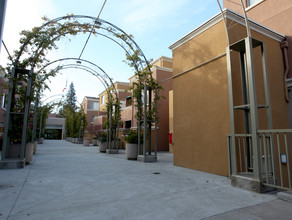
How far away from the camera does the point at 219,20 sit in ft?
19.9

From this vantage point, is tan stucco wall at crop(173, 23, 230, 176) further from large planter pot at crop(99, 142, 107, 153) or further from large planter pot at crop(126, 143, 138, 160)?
large planter pot at crop(99, 142, 107, 153)

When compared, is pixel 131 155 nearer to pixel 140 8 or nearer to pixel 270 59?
pixel 140 8

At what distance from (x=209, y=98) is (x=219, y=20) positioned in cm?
246

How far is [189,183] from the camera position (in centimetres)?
455

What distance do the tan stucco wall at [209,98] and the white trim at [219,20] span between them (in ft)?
0.48

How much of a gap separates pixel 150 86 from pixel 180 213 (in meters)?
6.79

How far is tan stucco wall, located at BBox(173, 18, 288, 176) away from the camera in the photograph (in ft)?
18.6

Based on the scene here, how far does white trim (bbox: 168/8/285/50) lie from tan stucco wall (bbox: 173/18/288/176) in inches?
5.7

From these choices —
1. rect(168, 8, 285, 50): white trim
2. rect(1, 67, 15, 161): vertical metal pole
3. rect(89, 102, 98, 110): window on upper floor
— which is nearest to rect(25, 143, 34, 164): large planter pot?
rect(1, 67, 15, 161): vertical metal pole

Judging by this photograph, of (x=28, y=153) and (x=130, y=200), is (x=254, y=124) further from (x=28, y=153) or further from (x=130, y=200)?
(x=28, y=153)

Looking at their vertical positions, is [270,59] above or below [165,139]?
above

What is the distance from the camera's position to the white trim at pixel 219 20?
5935 millimetres

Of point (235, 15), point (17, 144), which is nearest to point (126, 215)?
point (17, 144)

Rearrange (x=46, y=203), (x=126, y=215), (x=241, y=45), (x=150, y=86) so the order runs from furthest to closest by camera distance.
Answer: (x=150, y=86), (x=241, y=45), (x=46, y=203), (x=126, y=215)
